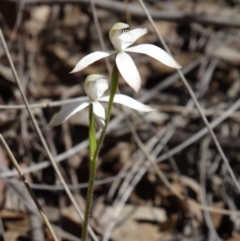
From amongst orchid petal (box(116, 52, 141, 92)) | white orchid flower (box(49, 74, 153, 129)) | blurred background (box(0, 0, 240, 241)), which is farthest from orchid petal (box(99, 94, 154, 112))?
blurred background (box(0, 0, 240, 241))

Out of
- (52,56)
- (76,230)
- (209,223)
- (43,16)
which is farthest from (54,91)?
(209,223)

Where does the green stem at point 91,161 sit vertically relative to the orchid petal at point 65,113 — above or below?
below

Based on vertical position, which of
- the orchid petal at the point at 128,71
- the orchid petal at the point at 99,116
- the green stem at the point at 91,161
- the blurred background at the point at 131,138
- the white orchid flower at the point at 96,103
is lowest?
the blurred background at the point at 131,138

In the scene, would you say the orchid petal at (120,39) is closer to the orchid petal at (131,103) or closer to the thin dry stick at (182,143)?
the orchid petal at (131,103)

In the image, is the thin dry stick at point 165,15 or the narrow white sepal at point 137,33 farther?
the thin dry stick at point 165,15

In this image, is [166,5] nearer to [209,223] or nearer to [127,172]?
[127,172]

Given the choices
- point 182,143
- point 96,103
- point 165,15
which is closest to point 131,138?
point 182,143

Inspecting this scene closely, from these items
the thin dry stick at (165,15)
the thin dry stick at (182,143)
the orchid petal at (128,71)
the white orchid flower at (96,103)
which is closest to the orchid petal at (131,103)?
the white orchid flower at (96,103)
